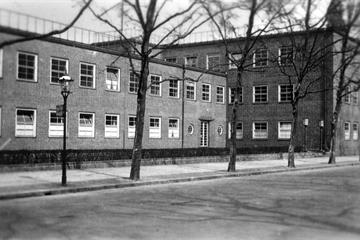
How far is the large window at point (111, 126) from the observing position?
30484 millimetres

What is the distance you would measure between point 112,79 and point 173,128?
7.27 meters

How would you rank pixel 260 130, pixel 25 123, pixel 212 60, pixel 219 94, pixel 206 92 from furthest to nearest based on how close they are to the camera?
1. pixel 212 60
2. pixel 260 130
3. pixel 219 94
4. pixel 206 92
5. pixel 25 123

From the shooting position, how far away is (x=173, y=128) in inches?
1415

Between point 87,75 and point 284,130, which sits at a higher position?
point 87,75

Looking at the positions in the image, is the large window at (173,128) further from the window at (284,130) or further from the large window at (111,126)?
the window at (284,130)

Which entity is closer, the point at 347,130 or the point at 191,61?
the point at 347,130

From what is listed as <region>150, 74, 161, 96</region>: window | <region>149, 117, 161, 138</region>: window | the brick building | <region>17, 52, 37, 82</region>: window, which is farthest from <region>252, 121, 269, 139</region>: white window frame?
<region>17, 52, 37, 82</region>: window

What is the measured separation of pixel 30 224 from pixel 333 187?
432 inches

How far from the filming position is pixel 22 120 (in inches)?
1010

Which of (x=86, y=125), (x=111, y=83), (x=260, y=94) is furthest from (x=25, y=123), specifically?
(x=260, y=94)

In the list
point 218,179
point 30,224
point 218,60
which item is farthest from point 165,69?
point 30,224

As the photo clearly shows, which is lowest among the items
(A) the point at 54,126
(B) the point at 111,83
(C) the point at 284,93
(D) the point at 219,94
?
(A) the point at 54,126

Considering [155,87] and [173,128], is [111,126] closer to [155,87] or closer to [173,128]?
→ [155,87]

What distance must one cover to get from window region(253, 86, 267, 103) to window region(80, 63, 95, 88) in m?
19.4
